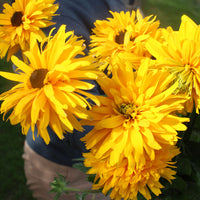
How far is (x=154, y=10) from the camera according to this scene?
302 cm

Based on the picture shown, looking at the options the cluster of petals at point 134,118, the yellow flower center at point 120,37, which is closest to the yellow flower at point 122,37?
the yellow flower center at point 120,37

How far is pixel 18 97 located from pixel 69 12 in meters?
0.60

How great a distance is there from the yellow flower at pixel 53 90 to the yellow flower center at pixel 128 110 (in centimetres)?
8

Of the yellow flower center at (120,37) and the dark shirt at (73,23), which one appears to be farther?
the dark shirt at (73,23)

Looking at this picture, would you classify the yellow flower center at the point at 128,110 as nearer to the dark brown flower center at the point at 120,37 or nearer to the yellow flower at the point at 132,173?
the yellow flower at the point at 132,173

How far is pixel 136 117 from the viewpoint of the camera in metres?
0.47

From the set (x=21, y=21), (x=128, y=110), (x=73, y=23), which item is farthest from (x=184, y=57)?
(x=73, y=23)

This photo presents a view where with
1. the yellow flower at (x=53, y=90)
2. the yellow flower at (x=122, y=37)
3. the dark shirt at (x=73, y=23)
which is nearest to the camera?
the yellow flower at (x=53, y=90)

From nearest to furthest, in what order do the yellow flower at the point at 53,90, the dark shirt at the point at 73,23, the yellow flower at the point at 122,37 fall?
the yellow flower at the point at 53,90 < the yellow flower at the point at 122,37 < the dark shirt at the point at 73,23

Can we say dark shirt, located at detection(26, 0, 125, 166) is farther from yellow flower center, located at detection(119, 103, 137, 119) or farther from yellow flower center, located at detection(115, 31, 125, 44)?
yellow flower center, located at detection(119, 103, 137, 119)

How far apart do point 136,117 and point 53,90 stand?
15cm

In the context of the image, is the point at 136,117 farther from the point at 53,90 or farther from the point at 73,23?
the point at 73,23

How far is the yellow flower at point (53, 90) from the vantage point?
0.40 metres

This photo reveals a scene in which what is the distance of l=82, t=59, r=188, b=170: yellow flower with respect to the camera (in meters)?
0.43
